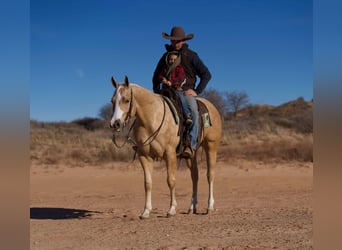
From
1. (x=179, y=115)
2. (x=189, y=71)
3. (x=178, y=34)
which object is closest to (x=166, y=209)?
(x=179, y=115)

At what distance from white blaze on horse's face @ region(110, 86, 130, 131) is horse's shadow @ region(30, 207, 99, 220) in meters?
2.77

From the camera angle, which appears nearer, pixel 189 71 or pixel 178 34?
pixel 178 34

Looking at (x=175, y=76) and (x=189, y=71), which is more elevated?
(x=189, y=71)

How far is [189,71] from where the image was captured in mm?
8148

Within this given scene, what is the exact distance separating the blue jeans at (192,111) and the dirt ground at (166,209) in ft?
4.89

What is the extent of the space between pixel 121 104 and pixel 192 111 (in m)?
1.68

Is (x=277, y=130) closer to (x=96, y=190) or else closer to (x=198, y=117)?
(x=96, y=190)

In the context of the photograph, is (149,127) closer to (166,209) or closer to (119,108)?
(119,108)

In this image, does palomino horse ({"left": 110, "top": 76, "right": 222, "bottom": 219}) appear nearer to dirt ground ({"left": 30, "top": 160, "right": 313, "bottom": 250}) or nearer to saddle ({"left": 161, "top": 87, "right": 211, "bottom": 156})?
saddle ({"left": 161, "top": 87, "right": 211, "bottom": 156})

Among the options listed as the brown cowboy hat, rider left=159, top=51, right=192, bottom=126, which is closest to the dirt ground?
rider left=159, top=51, right=192, bottom=126

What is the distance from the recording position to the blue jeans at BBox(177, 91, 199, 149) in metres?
7.83

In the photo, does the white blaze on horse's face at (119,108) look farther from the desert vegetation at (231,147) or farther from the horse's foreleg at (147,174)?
the desert vegetation at (231,147)

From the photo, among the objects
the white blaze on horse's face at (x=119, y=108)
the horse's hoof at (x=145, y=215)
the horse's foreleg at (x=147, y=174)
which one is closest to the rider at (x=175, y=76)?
the horse's foreleg at (x=147, y=174)
